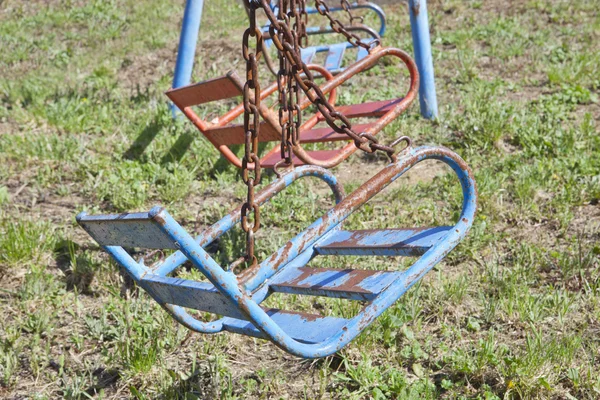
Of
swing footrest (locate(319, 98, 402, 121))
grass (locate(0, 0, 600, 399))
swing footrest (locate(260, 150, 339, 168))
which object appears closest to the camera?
grass (locate(0, 0, 600, 399))

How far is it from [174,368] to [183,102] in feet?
5.31

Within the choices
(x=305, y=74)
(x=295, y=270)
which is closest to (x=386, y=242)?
(x=295, y=270)

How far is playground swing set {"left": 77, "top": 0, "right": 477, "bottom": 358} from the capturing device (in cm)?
199

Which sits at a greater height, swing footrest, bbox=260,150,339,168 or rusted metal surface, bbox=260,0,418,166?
rusted metal surface, bbox=260,0,418,166

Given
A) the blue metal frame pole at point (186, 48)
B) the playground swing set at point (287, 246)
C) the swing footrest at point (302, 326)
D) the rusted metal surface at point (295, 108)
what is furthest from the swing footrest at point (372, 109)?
the swing footrest at point (302, 326)

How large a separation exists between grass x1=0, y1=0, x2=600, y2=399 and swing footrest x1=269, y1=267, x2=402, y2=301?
1.38 ft

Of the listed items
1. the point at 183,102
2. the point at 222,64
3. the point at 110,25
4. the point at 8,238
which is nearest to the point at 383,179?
the point at 183,102

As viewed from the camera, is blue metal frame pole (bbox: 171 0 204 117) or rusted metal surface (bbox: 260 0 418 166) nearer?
rusted metal surface (bbox: 260 0 418 166)

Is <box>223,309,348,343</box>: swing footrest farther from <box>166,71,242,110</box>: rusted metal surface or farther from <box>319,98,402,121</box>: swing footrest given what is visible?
<box>319,98,402,121</box>: swing footrest

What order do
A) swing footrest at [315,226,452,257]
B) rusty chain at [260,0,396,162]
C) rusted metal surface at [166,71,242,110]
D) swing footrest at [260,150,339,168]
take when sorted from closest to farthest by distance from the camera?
rusty chain at [260,0,396,162]
swing footrest at [315,226,452,257]
rusted metal surface at [166,71,242,110]
swing footrest at [260,150,339,168]

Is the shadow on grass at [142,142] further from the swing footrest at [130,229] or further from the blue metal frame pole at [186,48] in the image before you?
the swing footrest at [130,229]

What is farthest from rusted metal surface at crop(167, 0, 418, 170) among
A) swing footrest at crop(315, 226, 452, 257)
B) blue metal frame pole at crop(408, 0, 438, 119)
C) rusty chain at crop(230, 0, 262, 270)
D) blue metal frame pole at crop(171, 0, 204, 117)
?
blue metal frame pole at crop(171, 0, 204, 117)

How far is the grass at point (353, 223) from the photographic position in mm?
2748

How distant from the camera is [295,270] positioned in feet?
9.04
